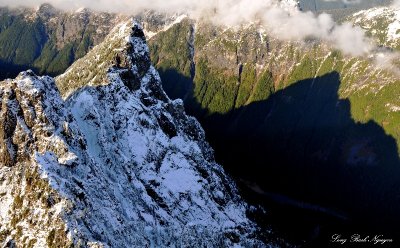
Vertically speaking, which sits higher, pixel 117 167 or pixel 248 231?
pixel 117 167

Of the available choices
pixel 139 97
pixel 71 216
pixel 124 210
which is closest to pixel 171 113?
pixel 139 97

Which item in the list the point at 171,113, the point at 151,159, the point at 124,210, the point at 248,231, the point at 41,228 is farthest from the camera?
the point at 171,113

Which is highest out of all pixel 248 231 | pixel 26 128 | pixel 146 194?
pixel 26 128

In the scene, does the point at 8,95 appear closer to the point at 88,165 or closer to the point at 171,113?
the point at 88,165

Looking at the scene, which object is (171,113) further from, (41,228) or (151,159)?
(41,228)

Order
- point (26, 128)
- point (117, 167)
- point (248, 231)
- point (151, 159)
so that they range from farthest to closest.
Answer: point (248, 231), point (151, 159), point (117, 167), point (26, 128)

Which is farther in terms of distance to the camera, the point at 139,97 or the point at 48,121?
the point at 139,97

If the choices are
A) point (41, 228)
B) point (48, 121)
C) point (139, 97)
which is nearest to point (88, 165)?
point (48, 121)
